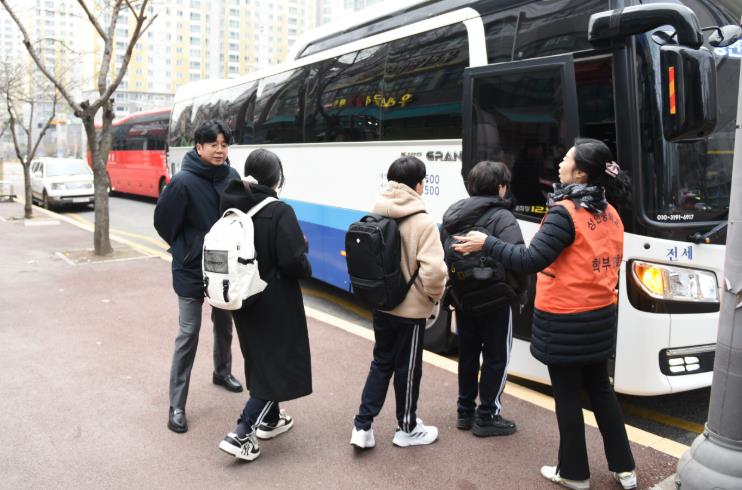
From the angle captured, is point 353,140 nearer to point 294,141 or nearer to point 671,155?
point 294,141

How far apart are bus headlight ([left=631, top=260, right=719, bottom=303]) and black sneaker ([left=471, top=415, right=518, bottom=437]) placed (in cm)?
124

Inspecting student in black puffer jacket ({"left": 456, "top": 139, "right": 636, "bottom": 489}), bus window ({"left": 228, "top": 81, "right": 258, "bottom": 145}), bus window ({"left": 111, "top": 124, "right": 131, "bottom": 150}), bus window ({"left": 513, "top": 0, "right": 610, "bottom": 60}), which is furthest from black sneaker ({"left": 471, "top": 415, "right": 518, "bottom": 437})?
bus window ({"left": 111, "top": 124, "right": 131, "bottom": 150})

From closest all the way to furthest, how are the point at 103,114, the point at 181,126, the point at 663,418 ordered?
the point at 663,418, the point at 103,114, the point at 181,126

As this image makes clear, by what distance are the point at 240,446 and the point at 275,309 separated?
2.67ft

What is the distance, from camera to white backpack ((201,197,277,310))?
343cm

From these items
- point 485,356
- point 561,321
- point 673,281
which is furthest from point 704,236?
point 485,356

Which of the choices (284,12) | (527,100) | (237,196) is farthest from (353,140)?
(284,12)

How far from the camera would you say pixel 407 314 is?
3.63 metres

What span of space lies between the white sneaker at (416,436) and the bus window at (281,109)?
482 cm

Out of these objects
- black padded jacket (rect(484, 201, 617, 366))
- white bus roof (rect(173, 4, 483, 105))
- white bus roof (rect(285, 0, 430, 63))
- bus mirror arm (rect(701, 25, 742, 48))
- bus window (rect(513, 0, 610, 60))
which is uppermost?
white bus roof (rect(285, 0, 430, 63))

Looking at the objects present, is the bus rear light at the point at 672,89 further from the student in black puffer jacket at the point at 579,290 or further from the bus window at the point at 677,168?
the student in black puffer jacket at the point at 579,290

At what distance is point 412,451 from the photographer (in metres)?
3.85

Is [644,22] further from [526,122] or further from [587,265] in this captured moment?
[587,265]

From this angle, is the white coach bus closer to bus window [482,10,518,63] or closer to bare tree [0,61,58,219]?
bus window [482,10,518,63]
